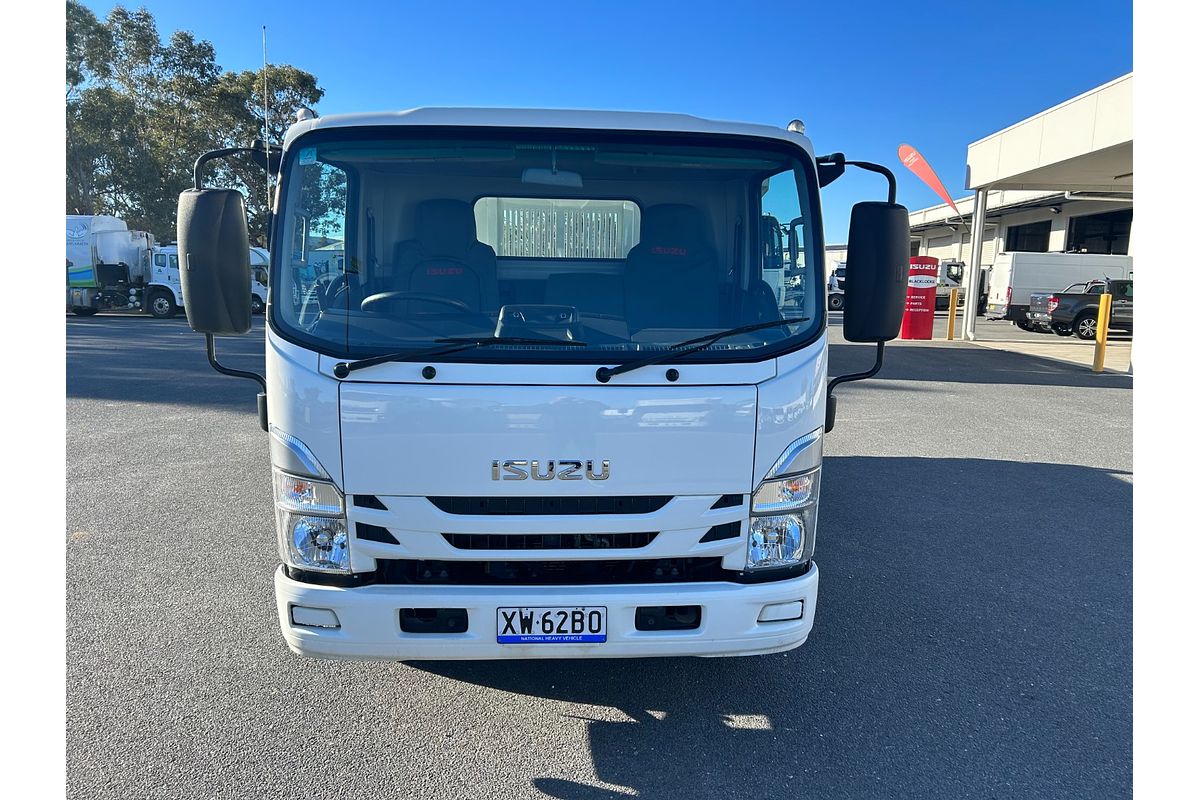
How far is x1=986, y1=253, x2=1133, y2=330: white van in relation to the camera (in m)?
24.4

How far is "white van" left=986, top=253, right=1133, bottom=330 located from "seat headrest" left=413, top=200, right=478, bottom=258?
25464 millimetres

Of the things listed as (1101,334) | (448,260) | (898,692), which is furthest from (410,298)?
(1101,334)

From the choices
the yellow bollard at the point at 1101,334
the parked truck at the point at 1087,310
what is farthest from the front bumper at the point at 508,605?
the parked truck at the point at 1087,310

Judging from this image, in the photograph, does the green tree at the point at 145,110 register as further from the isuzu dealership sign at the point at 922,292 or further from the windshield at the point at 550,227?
the windshield at the point at 550,227

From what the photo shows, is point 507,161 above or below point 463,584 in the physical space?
above

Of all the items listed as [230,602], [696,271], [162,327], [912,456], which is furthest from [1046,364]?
[162,327]

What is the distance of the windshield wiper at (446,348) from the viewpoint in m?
2.34

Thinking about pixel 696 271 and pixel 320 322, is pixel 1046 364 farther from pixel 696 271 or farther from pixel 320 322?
pixel 320 322

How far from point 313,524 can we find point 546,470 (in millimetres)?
837

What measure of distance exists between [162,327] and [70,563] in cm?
1909

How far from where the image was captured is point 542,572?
98.6 inches

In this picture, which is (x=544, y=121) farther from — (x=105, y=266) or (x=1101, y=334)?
(x=105, y=266)

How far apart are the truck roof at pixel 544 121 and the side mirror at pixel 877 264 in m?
0.40

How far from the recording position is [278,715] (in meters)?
2.79
